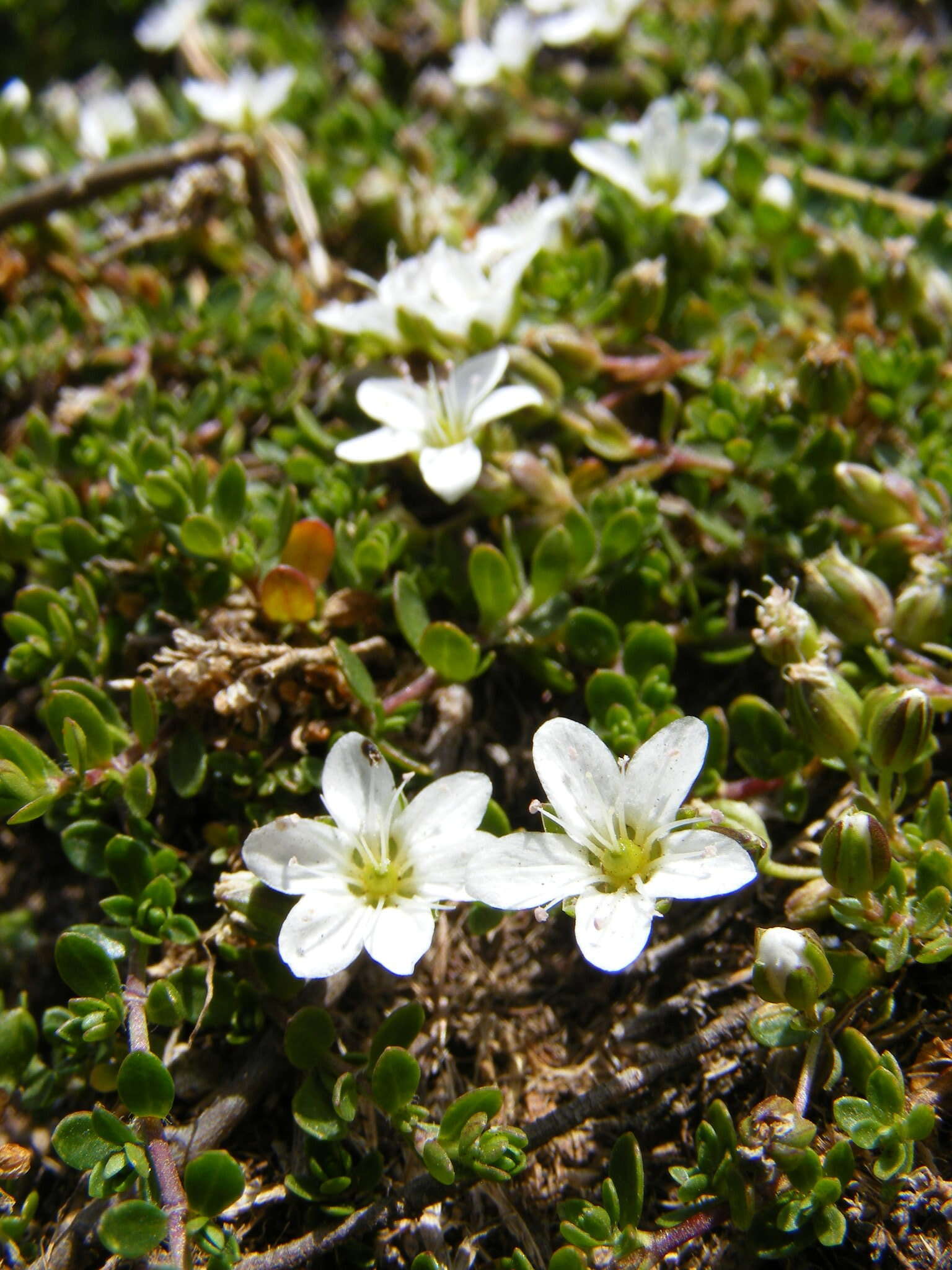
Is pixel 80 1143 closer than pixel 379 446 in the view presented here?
Yes

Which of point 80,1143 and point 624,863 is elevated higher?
point 624,863

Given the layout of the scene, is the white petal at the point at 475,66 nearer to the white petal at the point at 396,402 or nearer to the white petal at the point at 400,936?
the white petal at the point at 396,402

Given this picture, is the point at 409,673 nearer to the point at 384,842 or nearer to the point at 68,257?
the point at 384,842

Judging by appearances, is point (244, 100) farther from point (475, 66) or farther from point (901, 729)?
point (901, 729)

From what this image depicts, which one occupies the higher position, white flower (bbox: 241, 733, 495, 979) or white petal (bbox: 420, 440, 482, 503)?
white petal (bbox: 420, 440, 482, 503)

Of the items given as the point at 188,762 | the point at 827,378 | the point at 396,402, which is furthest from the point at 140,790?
the point at 827,378

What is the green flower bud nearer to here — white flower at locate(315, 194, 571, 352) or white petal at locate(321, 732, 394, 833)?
white flower at locate(315, 194, 571, 352)

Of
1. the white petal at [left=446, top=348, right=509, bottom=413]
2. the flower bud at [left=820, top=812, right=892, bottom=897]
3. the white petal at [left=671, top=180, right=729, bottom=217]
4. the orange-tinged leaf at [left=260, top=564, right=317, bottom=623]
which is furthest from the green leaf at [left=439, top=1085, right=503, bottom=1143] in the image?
the white petal at [left=671, top=180, right=729, bottom=217]
